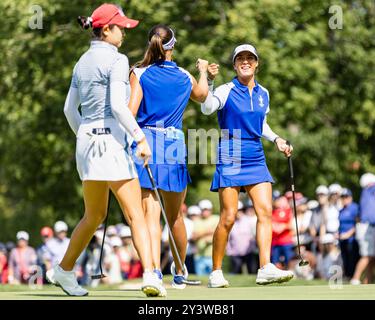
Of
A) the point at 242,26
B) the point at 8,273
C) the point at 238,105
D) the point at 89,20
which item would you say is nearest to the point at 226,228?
A: the point at 238,105

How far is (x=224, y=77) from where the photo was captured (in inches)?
1025

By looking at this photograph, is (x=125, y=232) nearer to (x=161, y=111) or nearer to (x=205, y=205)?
(x=205, y=205)

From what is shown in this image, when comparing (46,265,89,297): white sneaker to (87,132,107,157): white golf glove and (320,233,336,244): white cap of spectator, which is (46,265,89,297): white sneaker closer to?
(87,132,107,157): white golf glove

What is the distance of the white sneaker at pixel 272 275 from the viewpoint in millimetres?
10953

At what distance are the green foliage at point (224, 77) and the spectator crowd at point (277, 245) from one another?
4512mm

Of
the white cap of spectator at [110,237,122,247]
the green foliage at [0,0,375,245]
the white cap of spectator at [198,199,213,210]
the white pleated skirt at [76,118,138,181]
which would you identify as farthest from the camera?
the green foliage at [0,0,375,245]

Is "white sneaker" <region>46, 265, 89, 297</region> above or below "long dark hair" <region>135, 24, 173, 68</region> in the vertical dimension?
below

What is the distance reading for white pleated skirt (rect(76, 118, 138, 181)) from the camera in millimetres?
8938

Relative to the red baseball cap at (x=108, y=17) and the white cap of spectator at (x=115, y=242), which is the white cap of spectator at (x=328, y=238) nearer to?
the white cap of spectator at (x=115, y=242)

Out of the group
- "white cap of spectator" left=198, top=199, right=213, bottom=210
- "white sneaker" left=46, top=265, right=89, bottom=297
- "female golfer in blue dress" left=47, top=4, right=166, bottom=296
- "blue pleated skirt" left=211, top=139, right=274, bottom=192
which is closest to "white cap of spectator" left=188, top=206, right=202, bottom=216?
"white cap of spectator" left=198, top=199, right=213, bottom=210

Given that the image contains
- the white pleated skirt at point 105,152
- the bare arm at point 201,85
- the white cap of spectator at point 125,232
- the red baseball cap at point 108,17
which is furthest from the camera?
the white cap of spectator at point 125,232

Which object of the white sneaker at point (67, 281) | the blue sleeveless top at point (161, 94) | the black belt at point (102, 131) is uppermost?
the blue sleeveless top at point (161, 94)

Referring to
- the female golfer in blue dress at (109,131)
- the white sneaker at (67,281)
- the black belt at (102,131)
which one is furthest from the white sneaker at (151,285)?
the black belt at (102,131)

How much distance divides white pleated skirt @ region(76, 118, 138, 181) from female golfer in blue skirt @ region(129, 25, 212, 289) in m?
1.32
